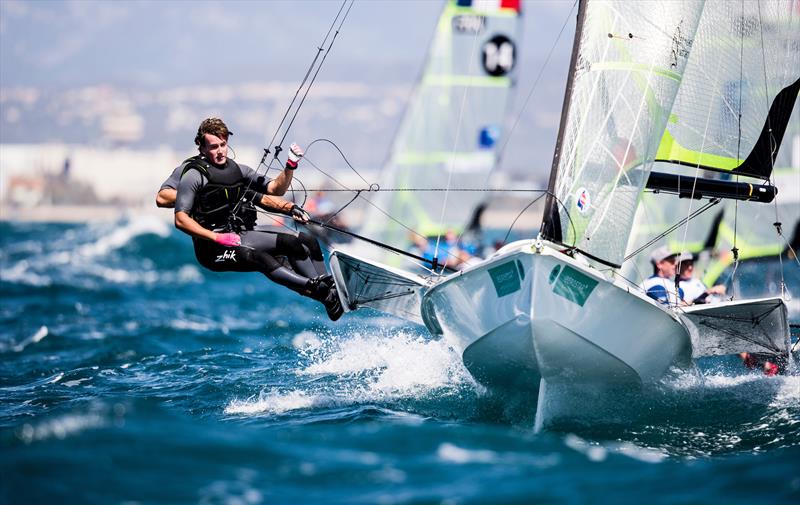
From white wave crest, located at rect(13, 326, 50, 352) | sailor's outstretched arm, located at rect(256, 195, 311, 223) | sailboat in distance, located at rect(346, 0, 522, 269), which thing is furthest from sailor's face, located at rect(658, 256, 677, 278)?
sailboat in distance, located at rect(346, 0, 522, 269)

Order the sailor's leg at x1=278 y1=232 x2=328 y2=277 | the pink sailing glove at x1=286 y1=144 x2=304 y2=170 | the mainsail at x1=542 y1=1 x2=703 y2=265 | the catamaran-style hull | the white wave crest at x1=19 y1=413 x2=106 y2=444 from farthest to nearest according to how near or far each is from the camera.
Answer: the sailor's leg at x1=278 y1=232 x2=328 y2=277, the pink sailing glove at x1=286 y1=144 x2=304 y2=170, the mainsail at x1=542 y1=1 x2=703 y2=265, the catamaran-style hull, the white wave crest at x1=19 y1=413 x2=106 y2=444

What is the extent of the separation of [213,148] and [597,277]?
8.42ft

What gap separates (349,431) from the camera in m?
5.69

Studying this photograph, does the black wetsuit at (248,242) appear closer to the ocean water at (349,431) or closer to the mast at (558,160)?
the ocean water at (349,431)

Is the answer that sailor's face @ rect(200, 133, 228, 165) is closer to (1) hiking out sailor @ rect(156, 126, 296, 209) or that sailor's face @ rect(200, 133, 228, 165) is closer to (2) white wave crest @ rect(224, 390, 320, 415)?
(1) hiking out sailor @ rect(156, 126, 296, 209)

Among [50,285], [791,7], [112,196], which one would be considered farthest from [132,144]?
[791,7]

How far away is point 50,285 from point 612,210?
581 inches

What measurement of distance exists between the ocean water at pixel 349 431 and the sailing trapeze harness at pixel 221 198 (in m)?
1.19

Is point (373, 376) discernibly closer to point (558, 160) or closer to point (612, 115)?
point (558, 160)

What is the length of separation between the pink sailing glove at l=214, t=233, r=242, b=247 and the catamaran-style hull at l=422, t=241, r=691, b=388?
1.28 meters

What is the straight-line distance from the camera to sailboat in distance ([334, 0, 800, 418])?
586 centimetres

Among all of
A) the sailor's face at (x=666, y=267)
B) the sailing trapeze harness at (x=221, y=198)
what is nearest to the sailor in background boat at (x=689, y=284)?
the sailor's face at (x=666, y=267)

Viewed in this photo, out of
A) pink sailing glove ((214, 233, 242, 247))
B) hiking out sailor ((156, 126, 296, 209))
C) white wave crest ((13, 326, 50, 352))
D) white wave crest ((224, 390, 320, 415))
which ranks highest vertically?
hiking out sailor ((156, 126, 296, 209))

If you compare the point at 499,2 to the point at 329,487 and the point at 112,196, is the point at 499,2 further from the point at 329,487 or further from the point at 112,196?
the point at 112,196
